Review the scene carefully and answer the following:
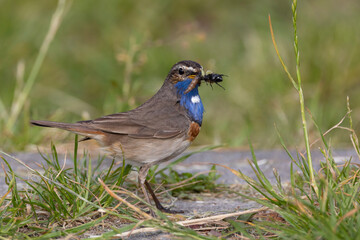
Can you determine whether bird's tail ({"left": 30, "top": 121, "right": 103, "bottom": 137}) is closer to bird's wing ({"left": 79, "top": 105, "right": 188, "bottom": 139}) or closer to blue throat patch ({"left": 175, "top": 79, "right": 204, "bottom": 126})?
bird's wing ({"left": 79, "top": 105, "right": 188, "bottom": 139})

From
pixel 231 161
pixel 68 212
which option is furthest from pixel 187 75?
pixel 68 212

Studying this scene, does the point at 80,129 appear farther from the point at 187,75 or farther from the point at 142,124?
the point at 187,75

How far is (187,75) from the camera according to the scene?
5.14 m

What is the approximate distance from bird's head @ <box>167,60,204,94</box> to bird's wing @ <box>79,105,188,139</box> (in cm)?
31

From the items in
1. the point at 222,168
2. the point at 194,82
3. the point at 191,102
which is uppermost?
the point at 194,82

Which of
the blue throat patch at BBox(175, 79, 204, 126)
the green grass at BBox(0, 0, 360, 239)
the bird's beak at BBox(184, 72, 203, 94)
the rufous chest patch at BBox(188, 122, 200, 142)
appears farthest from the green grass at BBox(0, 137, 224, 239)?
the bird's beak at BBox(184, 72, 203, 94)

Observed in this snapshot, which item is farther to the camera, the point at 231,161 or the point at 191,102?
the point at 231,161

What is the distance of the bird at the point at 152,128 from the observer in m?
4.63

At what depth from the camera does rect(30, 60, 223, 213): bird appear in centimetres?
463

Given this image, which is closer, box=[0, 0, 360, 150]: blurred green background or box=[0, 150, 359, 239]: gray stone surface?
box=[0, 150, 359, 239]: gray stone surface

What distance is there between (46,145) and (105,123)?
6.74 feet

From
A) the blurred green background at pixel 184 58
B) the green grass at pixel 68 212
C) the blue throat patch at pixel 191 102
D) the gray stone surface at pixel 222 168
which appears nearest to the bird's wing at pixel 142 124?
the blue throat patch at pixel 191 102

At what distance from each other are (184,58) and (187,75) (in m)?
4.81

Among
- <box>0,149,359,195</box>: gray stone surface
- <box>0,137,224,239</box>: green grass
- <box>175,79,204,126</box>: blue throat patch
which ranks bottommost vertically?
<box>0,137,224,239</box>: green grass
